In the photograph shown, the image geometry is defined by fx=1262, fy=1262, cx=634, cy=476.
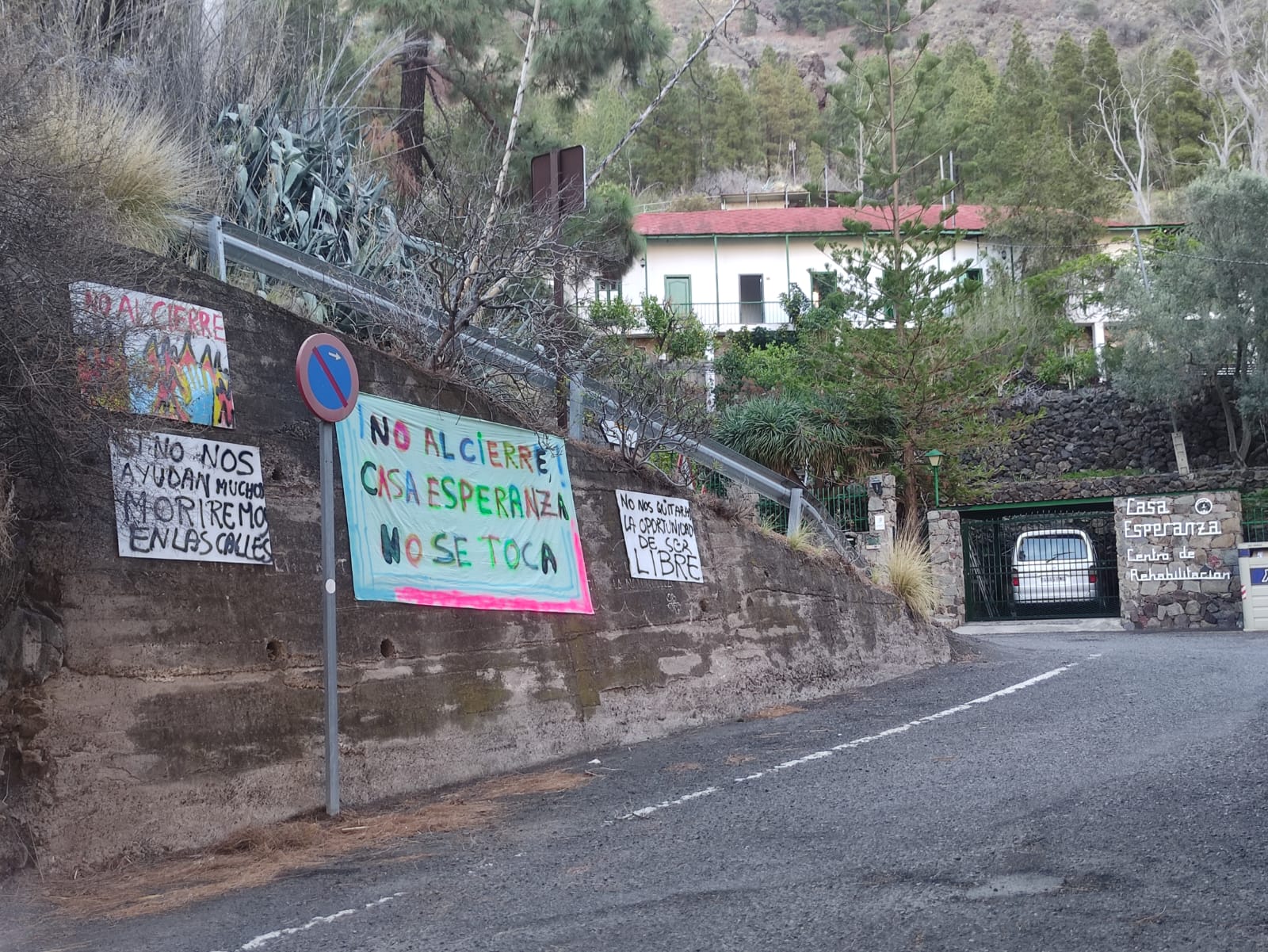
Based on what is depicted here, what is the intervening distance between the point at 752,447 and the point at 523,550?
13846 millimetres

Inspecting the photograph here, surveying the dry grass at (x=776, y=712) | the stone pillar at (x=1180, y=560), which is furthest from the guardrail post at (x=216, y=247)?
the stone pillar at (x=1180, y=560)

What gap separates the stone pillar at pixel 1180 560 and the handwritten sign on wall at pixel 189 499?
18.9 m

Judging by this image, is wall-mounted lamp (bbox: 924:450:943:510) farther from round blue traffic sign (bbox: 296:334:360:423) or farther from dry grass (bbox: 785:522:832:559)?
round blue traffic sign (bbox: 296:334:360:423)

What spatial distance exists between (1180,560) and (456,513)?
1731cm

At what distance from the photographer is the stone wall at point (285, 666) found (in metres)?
6.53

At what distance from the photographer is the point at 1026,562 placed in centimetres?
2545

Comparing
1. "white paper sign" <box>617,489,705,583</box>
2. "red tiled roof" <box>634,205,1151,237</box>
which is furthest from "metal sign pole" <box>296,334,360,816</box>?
"red tiled roof" <box>634,205,1151,237</box>

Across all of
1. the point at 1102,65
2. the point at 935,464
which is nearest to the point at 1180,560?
the point at 935,464

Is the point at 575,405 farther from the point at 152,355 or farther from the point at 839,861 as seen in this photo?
the point at 839,861

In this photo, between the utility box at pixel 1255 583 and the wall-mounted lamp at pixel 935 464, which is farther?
the wall-mounted lamp at pixel 935 464

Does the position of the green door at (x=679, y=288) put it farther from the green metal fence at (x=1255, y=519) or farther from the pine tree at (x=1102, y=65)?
the pine tree at (x=1102, y=65)

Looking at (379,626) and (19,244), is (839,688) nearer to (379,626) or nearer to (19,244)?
(379,626)

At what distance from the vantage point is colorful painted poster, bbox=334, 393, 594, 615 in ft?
28.0

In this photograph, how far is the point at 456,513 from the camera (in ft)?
30.4
